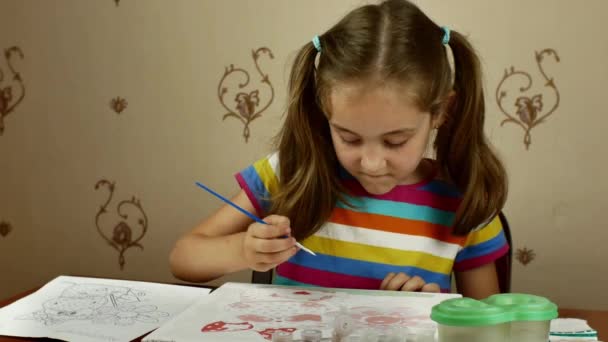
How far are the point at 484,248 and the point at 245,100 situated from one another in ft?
2.12

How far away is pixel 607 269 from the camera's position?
142cm

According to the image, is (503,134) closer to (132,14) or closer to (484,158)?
(484,158)

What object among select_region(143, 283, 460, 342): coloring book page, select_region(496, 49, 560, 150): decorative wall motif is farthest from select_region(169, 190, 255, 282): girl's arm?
select_region(496, 49, 560, 150): decorative wall motif

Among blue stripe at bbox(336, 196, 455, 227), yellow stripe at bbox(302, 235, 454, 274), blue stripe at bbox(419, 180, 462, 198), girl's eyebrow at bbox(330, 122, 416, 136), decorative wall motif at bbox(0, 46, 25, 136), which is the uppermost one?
decorative wall motif at bbox(0, 46, 25, 136)

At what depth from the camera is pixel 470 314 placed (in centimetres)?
61

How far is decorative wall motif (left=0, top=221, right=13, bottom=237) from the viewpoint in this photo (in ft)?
5.52

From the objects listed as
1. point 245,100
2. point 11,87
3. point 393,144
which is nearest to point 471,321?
point 393,144

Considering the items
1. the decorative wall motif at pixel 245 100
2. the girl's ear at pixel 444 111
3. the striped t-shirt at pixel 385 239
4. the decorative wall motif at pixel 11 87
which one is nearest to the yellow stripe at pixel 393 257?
the striped t-shirt at pixel 385 239

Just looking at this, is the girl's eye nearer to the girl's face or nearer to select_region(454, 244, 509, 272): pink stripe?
the girl's face

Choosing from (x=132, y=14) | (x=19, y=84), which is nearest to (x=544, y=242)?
(x=132, y=14)

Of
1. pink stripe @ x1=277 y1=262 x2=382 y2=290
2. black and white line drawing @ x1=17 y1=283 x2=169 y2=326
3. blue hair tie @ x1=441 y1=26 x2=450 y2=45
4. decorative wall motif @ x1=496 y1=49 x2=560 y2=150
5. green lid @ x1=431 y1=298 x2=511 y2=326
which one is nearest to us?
green lid @ x1=431 y1=298 x2=511 y2=326

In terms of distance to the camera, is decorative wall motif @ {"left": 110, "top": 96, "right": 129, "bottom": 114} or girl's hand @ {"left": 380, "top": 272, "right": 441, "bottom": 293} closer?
girl's hand @ {"left": 380, "top": 272, "right": 441, "bottom": 293}

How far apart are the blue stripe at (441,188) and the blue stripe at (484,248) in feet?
0.32

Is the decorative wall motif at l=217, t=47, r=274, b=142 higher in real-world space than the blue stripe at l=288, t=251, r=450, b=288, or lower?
higher
